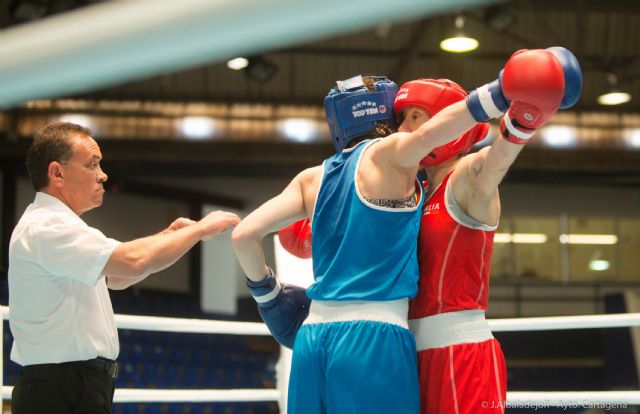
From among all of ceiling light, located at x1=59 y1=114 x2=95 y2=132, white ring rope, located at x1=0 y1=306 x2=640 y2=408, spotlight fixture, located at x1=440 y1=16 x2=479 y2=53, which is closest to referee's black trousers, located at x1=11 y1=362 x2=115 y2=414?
white ring rope, located at x1=0 y1=306 x2=640 y2=408

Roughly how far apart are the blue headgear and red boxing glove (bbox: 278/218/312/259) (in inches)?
14.1

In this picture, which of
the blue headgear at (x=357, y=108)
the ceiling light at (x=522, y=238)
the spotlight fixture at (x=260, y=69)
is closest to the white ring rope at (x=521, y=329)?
the blue headgear at (x=357, y=108)

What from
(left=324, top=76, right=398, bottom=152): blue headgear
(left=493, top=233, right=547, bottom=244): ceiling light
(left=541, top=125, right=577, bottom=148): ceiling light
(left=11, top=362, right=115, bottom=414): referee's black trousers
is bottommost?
(left=11, top=362, right=115, bottom=414): referee's black trousers

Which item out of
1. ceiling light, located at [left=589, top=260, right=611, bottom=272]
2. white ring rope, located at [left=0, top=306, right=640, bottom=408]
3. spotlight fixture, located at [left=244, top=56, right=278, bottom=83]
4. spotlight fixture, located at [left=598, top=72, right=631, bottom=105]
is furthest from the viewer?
ceiling light, located at [left=589, top=260, right=611, bottom=272]

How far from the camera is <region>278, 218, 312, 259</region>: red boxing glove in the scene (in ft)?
8.05

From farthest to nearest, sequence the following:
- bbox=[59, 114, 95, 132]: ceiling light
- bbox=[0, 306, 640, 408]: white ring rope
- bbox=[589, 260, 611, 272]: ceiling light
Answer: bbox=[589, 260, 611, 272]: ceiling light, bbox=[59, 114, 95, 132]: ceiling light, bbox=[0, 306, 640, 408]: white ring rope

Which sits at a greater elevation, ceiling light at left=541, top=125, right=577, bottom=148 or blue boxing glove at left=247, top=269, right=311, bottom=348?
ceiling light at left=541, top=125, right=577, bottom=148

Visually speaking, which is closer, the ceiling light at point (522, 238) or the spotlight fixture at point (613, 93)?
the spotlight fixture at point (613, 93)

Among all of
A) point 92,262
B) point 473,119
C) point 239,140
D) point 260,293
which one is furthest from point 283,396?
point 239,140

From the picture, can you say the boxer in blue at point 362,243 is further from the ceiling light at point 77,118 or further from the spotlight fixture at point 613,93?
the ceiling light at point 77,118

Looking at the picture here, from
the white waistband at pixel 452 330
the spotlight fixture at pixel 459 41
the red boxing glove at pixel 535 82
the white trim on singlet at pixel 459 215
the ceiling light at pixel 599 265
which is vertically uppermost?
the spotlight fixture at pixel 459 41

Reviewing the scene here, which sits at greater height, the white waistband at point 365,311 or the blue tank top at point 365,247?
the blue tank top at point 365,247

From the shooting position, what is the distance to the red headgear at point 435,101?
2135 millimetres

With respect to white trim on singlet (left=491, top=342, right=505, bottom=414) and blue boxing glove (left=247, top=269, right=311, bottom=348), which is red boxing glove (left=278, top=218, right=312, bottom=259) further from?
white trim on singlet (left=491, top=342, right=505, bottom=414)
